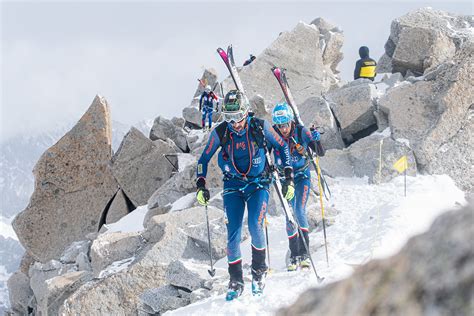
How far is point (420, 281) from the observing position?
177 centimetres

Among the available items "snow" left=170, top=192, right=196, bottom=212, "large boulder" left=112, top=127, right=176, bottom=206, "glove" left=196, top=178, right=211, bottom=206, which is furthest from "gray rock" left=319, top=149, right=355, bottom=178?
"glove" left=196, top=178, right=211, bottom=206

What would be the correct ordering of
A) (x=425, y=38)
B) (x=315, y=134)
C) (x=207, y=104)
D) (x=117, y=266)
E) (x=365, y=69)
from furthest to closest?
(x=207, y=104) < (x=425, y=38) < (x=365, y=69) < (x=117, y=266) < (x=315, y=134)

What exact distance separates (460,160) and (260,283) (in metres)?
11.3

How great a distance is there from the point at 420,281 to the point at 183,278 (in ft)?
35.2

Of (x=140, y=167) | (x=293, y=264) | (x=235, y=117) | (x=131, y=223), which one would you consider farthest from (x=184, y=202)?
(x=235, y=117)

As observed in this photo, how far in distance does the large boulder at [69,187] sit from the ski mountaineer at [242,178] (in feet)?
54.5

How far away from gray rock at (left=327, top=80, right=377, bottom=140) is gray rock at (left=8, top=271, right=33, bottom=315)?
17.0 m

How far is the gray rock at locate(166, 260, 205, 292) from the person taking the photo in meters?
11.8

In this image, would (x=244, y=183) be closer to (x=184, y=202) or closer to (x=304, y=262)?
(x=304, y=262)

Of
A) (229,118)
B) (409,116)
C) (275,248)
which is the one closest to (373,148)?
(409,116)

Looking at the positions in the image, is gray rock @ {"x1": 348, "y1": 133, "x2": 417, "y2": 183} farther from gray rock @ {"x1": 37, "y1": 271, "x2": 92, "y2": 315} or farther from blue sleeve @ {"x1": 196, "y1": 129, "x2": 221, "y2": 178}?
gray rock @ {"x1": 37, "y1": 271, "x2": 92, "y2": 315}

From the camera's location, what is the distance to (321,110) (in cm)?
2169

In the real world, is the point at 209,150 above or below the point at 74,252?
above

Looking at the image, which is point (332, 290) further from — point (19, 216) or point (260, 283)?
Answer: point (19, 216)
